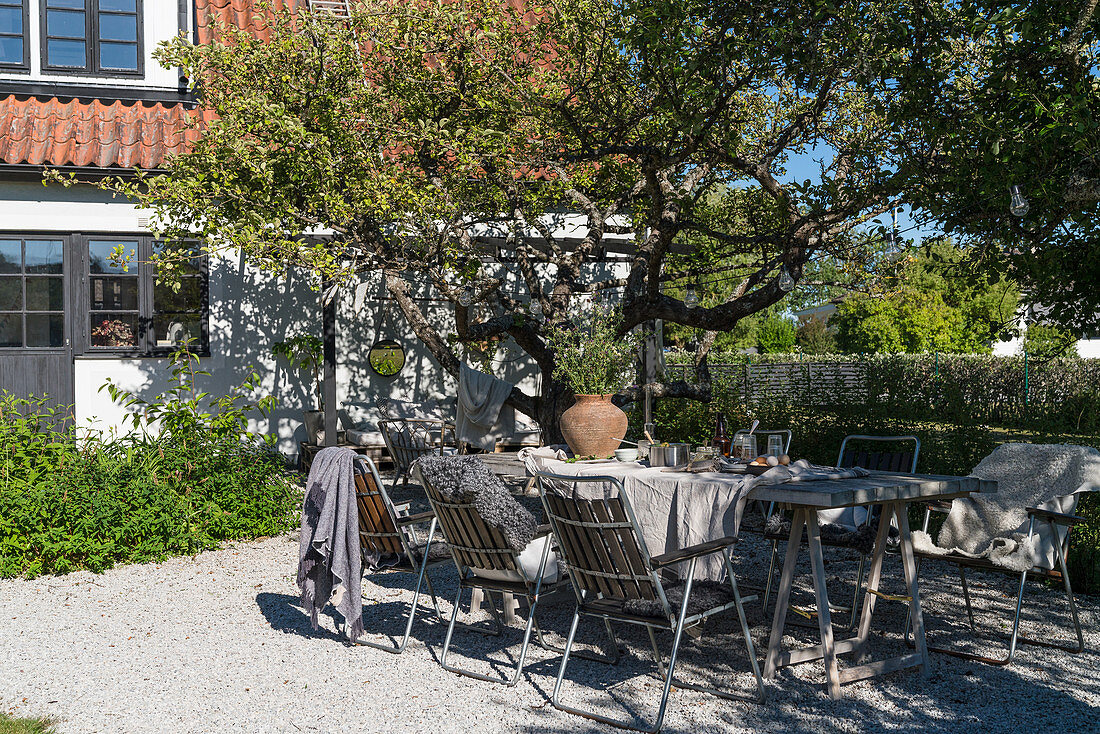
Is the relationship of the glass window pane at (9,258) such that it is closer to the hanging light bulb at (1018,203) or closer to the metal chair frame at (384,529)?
the metal chair frame at (384,529)

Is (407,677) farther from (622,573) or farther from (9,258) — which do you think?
(9,258)

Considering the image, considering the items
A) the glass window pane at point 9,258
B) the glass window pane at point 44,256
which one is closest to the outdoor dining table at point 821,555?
the glass window pane at point 44,256

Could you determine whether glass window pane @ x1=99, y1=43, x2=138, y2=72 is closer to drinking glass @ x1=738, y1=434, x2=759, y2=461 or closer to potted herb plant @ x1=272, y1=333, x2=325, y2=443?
potted herb plant @ x1=272, y1=333, x2=325, y2=443

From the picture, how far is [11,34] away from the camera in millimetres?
10758

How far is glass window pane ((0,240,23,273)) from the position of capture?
10312mm

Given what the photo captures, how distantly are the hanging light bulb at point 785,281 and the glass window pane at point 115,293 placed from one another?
7264 mm

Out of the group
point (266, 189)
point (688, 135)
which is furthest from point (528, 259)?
point (688, 135)

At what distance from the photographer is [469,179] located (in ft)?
28.9

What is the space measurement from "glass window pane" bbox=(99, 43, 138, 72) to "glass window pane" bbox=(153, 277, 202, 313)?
268cm

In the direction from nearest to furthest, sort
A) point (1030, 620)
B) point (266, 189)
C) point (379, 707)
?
point (379, 707)
point (1030, 620)
point (266, 189)

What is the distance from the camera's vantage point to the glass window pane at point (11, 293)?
33.7ft

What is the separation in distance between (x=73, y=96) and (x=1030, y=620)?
11.0m

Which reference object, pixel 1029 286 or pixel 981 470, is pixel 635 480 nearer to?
pixel 981 470

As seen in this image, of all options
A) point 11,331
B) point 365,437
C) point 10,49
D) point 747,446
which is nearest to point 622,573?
point 747,446
